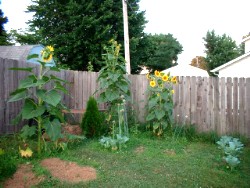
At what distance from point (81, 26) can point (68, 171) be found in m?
14.7

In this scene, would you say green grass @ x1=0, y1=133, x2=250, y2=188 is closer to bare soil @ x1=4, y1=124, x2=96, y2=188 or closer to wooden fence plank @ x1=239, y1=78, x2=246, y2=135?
bare soil @ x1=4, y1=124, x2=96, y2=188

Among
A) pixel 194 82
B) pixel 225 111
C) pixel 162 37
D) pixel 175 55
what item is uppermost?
pixel 162 37

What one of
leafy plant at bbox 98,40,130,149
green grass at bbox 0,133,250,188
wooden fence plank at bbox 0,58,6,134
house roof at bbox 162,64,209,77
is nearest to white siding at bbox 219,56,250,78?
house roof at bbox 162,64,209,77

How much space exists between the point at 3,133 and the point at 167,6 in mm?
8324

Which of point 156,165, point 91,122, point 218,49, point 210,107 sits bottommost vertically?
point 156,165

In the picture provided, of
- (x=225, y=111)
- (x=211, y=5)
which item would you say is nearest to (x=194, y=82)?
(x=225, y=111)

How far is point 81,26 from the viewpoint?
1727 cm

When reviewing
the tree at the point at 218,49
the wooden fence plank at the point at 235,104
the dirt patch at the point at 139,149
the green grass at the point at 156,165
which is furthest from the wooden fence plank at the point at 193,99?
the tree at the point at 218,49

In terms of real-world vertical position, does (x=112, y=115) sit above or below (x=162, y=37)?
below

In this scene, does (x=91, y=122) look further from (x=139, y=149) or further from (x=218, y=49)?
(x=218, y=49)

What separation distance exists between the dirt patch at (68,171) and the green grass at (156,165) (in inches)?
4.4

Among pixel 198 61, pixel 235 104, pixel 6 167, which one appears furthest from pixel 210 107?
pixel 198 61

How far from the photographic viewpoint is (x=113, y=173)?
149 inches

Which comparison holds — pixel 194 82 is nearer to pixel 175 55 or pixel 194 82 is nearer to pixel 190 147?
pixel 190 147
